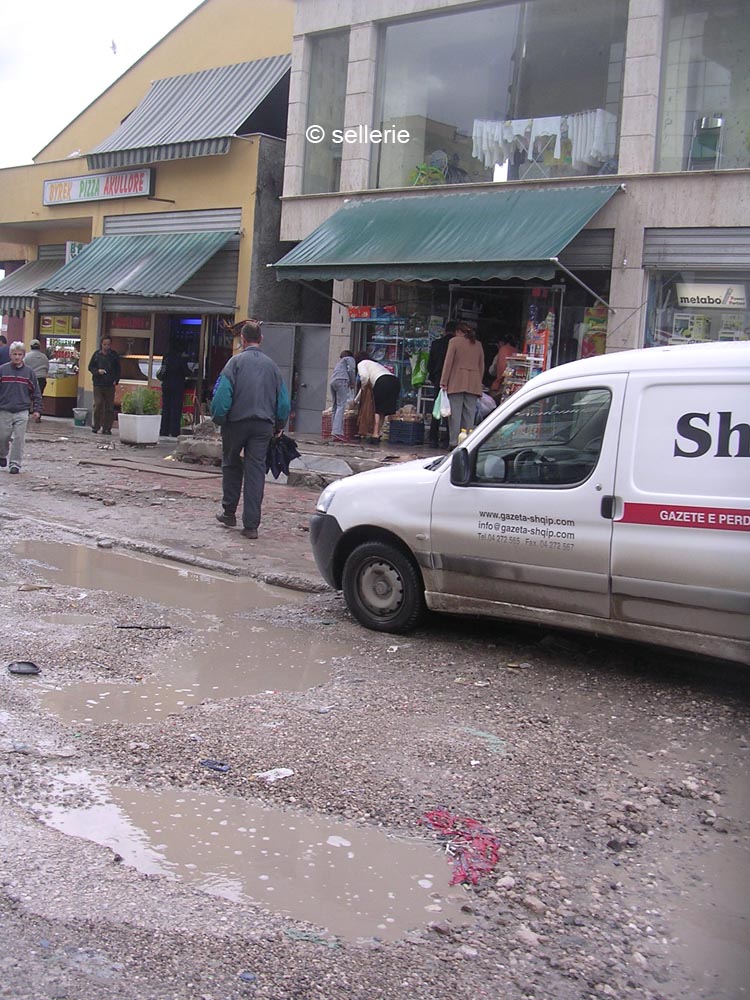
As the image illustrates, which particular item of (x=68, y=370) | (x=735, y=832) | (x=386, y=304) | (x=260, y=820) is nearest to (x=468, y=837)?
(x=260, y=820)

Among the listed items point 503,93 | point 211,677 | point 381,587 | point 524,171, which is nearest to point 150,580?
point 381,587

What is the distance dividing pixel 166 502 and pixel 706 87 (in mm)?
9913

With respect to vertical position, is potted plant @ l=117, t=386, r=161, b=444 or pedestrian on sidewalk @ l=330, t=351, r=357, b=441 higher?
pedestrian on sidewalk @ l=330, t=351, r=357, b=441

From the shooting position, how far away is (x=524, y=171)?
17.0m

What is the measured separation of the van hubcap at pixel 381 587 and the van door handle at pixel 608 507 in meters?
1.54

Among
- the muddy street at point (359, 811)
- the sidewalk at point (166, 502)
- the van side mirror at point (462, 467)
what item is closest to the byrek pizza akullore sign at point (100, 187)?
the sidewalk at point (166, 502)

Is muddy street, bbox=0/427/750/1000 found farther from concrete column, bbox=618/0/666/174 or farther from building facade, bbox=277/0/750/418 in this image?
concrete column, bbox=618/0/666/174

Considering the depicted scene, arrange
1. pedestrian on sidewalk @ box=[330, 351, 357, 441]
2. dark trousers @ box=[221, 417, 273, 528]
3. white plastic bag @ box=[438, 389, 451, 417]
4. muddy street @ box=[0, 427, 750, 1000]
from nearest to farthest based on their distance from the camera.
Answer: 1. muddy street @ box=[0, 427, 750, 1000]
2. dark trousers @ box=[221, 417, 273, 528]
3. white plastic bag @ box=[438, 389, 451, 417]
4. pedestrian on sidewalk @ box=[330, 351, 357, 441]

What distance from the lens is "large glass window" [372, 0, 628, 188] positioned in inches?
643

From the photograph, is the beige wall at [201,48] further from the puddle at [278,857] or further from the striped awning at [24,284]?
the puddle at [278,857]

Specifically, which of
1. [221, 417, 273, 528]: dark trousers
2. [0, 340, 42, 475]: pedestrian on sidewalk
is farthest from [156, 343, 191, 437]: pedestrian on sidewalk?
[221, 417, 273, 528]: dark trousers

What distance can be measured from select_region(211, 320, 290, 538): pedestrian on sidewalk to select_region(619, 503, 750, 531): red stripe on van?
4842mm

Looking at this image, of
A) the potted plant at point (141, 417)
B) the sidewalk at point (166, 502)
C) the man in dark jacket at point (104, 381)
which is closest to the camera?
the sidewalk at point (166, 502)

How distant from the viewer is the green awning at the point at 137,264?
2080 cm
